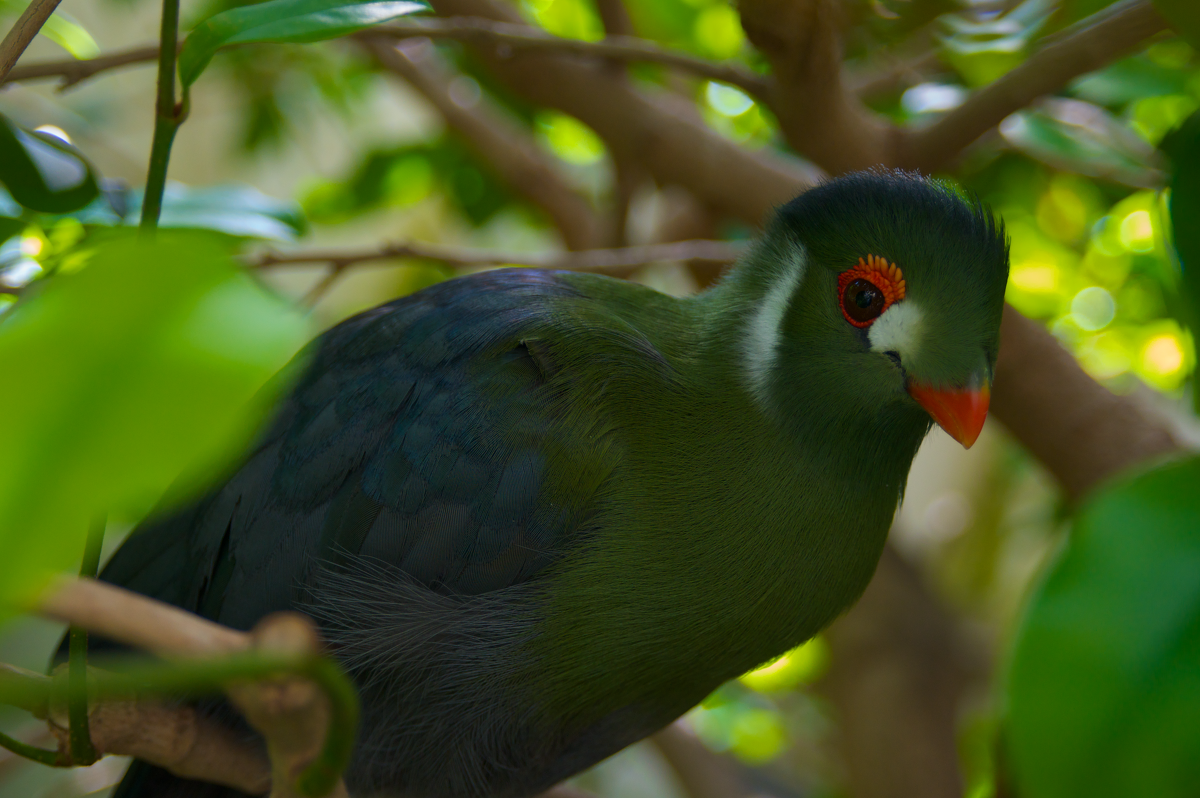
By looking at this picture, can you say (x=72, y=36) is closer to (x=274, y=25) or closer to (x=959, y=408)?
(x=274, y=25)

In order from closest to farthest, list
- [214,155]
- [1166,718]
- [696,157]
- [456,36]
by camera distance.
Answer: [1166,718], [456,36], [696,157], [214,155]

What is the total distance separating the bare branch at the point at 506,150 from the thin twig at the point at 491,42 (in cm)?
77

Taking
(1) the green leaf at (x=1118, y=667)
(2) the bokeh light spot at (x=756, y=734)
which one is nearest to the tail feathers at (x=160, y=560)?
(1) the green leaf at (x=1118, y=667)

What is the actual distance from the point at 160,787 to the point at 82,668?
2.04 feet

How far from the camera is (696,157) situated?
61.6 inches

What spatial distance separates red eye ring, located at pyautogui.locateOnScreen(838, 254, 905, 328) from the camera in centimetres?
86

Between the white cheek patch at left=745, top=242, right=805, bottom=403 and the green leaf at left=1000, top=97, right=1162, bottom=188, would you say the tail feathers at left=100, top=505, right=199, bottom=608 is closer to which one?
the white cheek patch at left=745, top=242, right=805, bottom=403

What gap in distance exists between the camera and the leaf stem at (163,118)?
0.63m

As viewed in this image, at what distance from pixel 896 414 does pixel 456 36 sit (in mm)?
718

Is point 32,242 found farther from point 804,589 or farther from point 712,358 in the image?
point 804,589

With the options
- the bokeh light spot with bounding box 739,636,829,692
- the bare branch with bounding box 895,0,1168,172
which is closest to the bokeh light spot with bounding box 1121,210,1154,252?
the bare branch with bounding box 895,0,1168,172

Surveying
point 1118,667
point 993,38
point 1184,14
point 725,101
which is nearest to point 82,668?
point 1118,667

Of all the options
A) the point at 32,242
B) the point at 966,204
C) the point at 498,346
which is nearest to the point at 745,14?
the point at 966,204

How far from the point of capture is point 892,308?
2.84 ft
